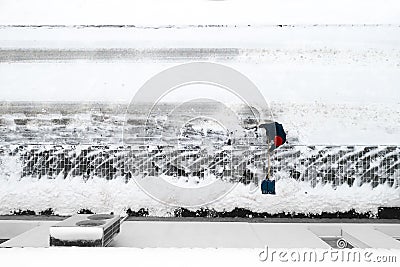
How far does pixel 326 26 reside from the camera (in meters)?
2.28

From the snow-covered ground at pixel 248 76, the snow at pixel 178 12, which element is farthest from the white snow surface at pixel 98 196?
the snow at pixel 178 12

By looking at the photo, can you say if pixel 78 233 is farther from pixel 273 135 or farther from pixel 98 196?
pixel 273 135

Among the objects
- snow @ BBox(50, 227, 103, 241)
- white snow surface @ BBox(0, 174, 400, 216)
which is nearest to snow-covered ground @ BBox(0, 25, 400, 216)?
white snow surface @ BBox(0, 174, 400, 216)

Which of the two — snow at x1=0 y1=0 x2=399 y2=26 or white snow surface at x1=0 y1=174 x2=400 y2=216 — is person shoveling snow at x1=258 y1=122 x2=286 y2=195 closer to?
white snow surface at x1=0 y1=174 x2=400 y2=216

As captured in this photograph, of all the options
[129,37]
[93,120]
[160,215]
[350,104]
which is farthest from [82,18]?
[350,104]

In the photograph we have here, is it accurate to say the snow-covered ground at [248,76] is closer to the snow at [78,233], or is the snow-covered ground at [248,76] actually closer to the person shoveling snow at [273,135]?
the person shoveling snow at [273,135]

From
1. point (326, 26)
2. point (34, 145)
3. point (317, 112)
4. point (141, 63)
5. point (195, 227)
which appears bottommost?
point (195, 227)

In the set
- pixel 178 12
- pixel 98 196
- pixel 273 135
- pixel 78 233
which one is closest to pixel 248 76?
Answer: pixel 273 135

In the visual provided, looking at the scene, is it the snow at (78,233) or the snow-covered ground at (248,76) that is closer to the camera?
the snow at (78,233)
